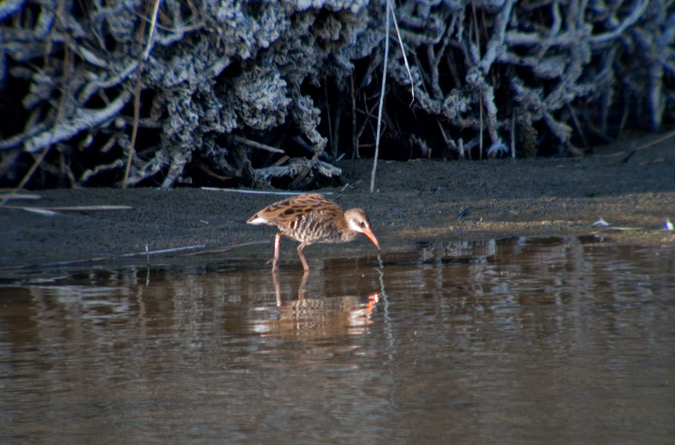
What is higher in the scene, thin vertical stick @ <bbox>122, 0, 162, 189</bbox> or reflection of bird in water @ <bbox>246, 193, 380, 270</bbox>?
thin vertical stick @ <bbox>122, 0, 162, 189</bbox>

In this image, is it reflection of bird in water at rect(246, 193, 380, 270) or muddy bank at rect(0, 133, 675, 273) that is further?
muddy bank at rect(0, 133, 675, 273)

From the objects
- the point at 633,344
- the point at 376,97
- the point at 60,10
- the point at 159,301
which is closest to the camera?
the point at 633,344

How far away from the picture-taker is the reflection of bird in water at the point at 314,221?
22.2ft

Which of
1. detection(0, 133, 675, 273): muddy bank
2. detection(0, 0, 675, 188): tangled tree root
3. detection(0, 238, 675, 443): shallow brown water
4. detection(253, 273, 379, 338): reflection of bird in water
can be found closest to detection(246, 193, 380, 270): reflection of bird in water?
detection(0, 133, 675, 273): muddy bank

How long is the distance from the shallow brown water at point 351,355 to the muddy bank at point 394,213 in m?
1.14

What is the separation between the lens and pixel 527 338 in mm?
3773

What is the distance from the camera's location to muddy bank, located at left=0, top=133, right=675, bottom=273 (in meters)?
7.02

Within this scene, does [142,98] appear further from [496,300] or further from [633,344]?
[633,344]

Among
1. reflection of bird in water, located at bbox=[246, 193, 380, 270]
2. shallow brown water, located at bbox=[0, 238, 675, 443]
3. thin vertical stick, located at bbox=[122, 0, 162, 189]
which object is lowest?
shallow brown water, located at bbox=[0, 238, 675, 443]

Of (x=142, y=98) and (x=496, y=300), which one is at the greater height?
(x=142, y=98)

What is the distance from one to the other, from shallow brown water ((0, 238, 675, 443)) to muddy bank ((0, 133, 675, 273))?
3.73 feet

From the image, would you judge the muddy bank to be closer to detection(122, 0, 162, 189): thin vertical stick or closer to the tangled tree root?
detection(122, 0, 162, 189): thin vertical stick

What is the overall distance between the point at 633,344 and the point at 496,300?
112 centimetres

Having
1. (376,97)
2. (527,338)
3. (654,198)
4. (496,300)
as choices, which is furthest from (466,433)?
(376,97)
